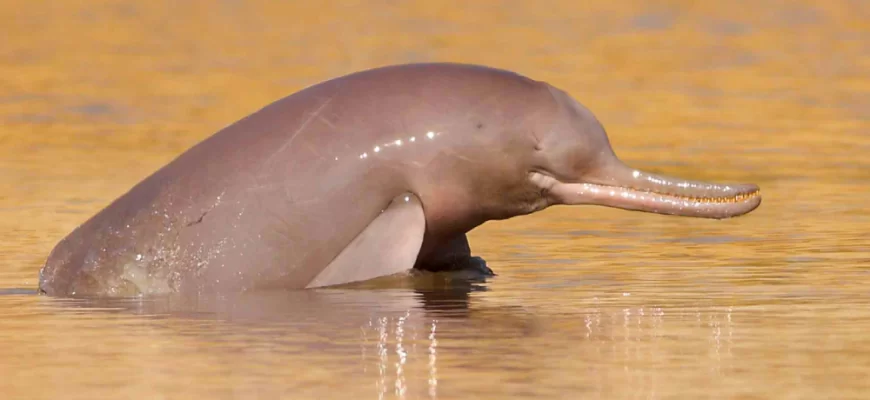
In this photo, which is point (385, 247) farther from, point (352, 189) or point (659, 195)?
point (659, 195)

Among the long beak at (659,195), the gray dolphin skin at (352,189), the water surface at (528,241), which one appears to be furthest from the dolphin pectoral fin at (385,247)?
the long beak at (659,195)

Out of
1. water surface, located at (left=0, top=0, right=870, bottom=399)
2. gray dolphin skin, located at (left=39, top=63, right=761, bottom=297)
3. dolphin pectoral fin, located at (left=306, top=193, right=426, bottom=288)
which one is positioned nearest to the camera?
water surface, located at (left=0, top=0, right=870, bottom=399)

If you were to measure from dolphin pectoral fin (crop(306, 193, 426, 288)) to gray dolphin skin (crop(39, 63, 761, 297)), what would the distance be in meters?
0.01

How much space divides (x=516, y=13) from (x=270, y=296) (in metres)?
33.6

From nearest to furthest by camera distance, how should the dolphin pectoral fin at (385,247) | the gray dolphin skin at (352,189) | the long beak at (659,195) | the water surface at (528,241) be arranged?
the water surface at (528,241) < the dolphin pectoral fin at (385,247) < the gray dolphin skin at (352,189) < the long beak at (659,195)

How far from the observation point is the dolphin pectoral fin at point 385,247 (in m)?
14.5

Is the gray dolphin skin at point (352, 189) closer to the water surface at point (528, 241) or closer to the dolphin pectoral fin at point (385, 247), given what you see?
the dolphin pectoral fin at point (385, 247)

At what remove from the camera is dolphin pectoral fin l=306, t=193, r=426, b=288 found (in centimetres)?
1453

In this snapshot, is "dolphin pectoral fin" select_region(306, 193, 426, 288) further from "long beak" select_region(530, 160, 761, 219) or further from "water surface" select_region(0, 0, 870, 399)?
"long beak" select_region(530, 160, 761, 219)

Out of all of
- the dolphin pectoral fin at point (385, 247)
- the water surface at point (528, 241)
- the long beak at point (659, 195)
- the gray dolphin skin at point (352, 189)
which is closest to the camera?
the water surface at point (528, 241)

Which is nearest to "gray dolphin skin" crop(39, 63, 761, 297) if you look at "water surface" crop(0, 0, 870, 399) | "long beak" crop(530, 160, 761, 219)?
"long beak" crop(530, 160, 761, 219)

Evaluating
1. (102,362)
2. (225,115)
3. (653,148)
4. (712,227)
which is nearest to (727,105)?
(653,148)

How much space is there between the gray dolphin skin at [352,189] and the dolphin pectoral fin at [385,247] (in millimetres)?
10

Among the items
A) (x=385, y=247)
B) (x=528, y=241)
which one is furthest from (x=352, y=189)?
(x=528, y=241)
